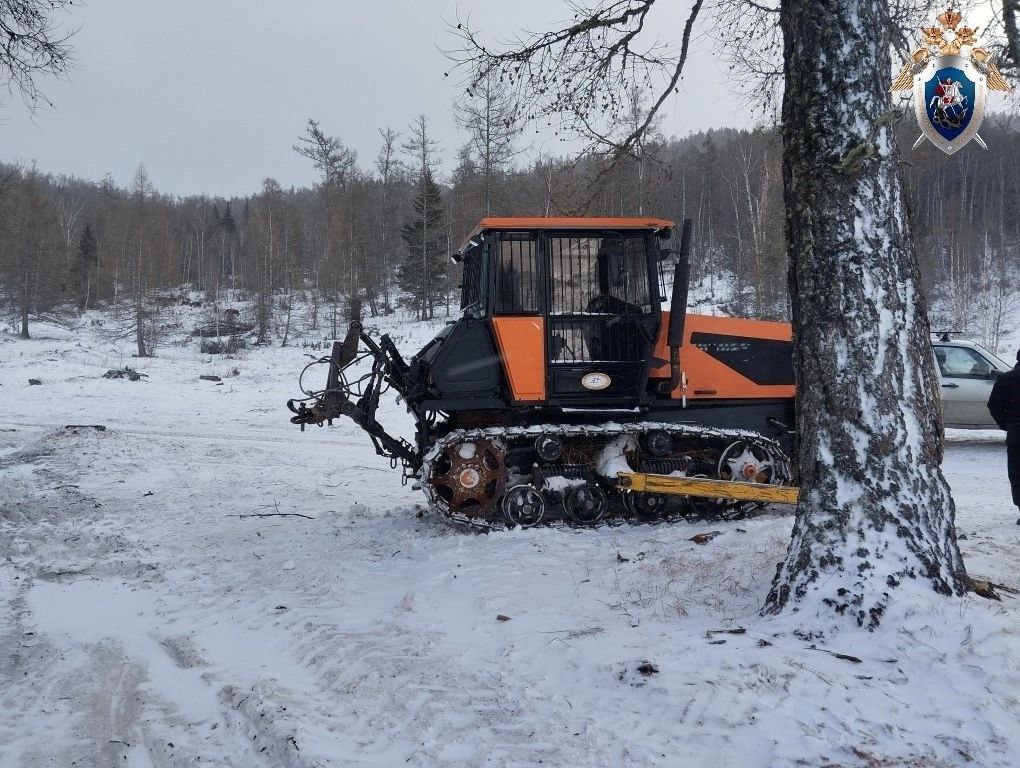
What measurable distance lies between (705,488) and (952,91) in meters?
3.53

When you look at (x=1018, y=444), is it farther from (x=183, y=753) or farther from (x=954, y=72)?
(x=183, y=753)

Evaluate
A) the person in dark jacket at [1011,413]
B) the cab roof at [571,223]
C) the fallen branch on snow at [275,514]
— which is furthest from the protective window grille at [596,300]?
the person in dark jacket at [1011,413]

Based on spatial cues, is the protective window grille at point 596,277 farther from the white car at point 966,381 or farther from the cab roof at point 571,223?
the white car at point 966,381

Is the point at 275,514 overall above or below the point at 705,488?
below

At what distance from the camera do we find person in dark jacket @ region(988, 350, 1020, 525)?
21.4 ft

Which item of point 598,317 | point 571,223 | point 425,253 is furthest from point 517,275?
point 425,253

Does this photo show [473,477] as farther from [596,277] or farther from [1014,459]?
[1014,459]

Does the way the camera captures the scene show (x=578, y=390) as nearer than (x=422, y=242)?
Yes

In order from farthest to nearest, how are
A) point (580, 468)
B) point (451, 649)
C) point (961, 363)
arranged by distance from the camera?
point (961, 363) → point (580, 468) → point (451, 649)

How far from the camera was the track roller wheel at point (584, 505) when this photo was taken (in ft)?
21.9

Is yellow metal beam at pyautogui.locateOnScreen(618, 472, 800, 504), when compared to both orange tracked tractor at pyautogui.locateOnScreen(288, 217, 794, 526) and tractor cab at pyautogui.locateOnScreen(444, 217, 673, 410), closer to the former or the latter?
orange tracked tractor at pyautogui.locateOnScreen(288, 217, 794, 526)

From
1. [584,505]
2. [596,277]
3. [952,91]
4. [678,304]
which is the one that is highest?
[952,91]

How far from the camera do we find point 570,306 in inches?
262

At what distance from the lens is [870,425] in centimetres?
362
